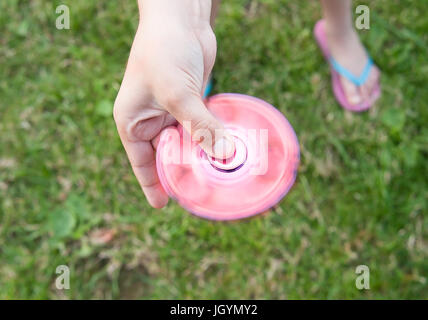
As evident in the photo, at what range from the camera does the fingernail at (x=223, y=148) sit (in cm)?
97

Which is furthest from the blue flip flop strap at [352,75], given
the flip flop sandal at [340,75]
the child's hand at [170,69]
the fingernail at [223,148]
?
the fingernail at [223,148]

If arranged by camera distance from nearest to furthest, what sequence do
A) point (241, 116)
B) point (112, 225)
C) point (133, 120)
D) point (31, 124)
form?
point (133, 120), point (241, 116), point (112, 225), point (31, 124)

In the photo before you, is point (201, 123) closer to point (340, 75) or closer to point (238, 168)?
point (238, 168)

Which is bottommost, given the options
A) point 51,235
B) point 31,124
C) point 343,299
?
point 343,299

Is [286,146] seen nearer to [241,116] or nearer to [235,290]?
[241,116]

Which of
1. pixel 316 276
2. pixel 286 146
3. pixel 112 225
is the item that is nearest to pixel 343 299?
pixel 316 276

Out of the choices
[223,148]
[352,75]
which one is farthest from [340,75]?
[223,148]

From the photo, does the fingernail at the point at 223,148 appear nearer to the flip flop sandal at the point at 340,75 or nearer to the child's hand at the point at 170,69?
the child's hand at the point at 170,69

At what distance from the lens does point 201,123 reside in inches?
37.5

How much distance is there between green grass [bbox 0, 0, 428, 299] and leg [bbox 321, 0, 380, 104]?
64 millimetres

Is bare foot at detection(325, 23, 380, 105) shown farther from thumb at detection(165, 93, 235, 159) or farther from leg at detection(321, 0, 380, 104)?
thumb at detection(165, 93, 235, 159)

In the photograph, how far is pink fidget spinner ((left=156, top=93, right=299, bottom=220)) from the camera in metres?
1.12

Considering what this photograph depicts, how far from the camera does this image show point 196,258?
1.73 meters

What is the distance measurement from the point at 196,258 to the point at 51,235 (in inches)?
23.5
